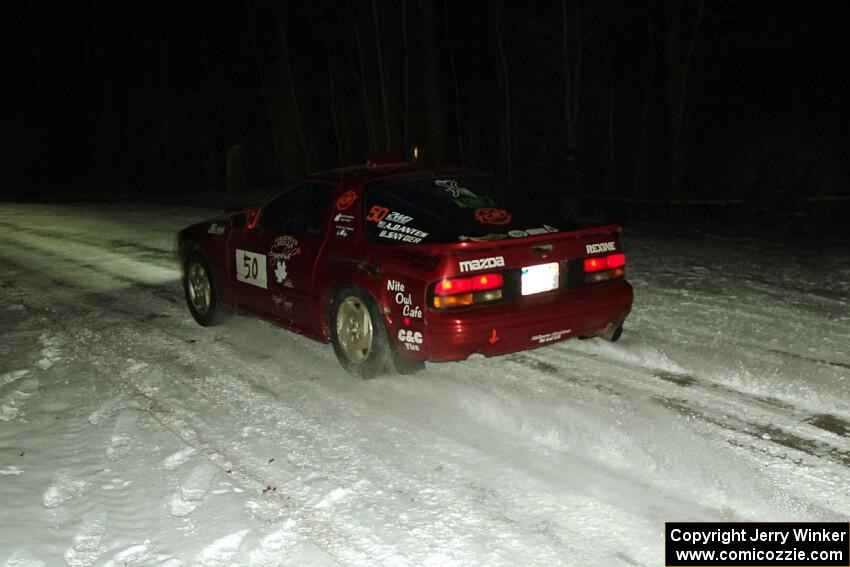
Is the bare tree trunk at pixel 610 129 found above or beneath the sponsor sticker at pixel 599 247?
above

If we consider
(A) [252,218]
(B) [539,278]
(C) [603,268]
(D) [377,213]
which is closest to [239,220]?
(A) [252,218]

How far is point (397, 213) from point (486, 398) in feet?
4.81

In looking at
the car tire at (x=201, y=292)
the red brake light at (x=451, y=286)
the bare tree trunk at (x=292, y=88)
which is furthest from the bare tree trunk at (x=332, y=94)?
the red brake light at (x=451, y=286)

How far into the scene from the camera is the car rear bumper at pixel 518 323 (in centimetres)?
529

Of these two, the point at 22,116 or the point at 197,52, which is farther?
the point at 22,116

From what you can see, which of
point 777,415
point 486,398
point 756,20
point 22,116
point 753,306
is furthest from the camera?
point 22,116

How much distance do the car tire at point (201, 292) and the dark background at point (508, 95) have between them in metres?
8.12

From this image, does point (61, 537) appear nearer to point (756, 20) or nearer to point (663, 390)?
point (663, 390)

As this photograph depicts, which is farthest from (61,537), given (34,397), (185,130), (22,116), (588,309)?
(22,116)

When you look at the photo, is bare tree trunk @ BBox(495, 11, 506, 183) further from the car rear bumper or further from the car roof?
the car rear bumper

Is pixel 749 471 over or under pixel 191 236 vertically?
Result: under

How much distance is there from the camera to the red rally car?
536cm

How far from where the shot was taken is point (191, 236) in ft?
26.3

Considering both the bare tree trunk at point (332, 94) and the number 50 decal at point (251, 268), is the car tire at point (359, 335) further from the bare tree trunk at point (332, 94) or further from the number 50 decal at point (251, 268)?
the bare tree trunk at point (332, 94)
